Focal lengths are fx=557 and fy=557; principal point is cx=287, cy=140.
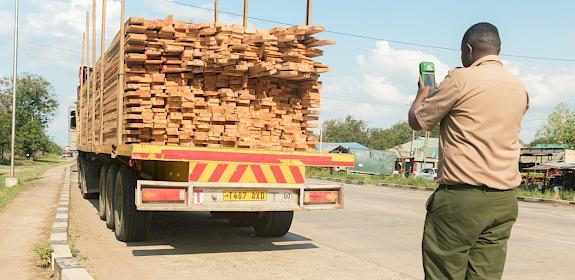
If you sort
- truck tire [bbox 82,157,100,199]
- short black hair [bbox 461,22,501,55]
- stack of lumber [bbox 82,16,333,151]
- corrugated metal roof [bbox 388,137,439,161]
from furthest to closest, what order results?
corrugated metal roof [bbox 388,137,439,161] → truck tire [bbox 82,157,100,199] → stack of lumber [bbox 82,16,333,151] → short black hair [bbox 461,22,501,55]

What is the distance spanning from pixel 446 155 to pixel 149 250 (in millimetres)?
5112

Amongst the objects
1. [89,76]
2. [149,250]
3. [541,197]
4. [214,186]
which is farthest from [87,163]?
[541,197]

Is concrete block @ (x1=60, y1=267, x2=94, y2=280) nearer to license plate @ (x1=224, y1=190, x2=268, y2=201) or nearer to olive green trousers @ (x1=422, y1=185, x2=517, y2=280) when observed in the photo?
license plate @ (x1=224, y1=190, x2=268, y2=201)

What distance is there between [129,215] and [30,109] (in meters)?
76.4

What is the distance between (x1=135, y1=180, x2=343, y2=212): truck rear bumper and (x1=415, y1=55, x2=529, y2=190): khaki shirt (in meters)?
3.94

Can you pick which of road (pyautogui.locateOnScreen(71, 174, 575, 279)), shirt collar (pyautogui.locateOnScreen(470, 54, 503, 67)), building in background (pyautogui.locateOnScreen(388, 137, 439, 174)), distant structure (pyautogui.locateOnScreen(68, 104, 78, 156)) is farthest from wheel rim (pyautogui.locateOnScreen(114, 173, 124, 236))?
building in background (pyautogui.locateOnScreen(388, 137, 439, 174))

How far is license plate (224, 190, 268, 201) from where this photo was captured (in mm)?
6429

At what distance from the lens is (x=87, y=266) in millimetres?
5980

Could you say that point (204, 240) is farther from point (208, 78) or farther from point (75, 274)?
point (75, 274)

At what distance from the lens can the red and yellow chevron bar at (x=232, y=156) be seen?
6.08m

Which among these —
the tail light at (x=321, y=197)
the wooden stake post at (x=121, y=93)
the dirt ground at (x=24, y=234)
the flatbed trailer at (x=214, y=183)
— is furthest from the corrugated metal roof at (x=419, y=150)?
the wooden stake post at (x=121, y=93)

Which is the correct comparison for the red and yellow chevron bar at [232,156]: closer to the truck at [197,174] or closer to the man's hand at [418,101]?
the truck at [197,174]

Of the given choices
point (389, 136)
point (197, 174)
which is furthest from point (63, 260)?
point (389, 136)

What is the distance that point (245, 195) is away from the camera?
6527 mm
